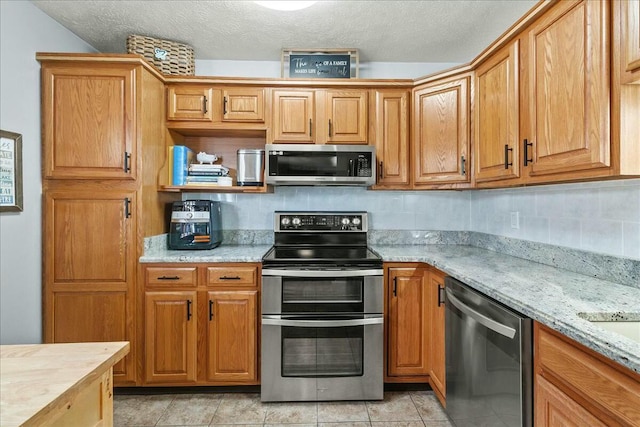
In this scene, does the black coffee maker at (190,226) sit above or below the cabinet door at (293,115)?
below

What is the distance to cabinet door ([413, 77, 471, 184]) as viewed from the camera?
7.58 feet

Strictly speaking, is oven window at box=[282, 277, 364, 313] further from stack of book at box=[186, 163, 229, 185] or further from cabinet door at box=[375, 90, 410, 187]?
stack of book at box=[186, 163, 229, 185]

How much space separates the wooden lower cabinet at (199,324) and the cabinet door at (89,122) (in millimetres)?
738

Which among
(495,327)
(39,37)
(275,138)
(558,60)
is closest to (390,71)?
(275,138)

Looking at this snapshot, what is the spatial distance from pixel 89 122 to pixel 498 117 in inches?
99.3

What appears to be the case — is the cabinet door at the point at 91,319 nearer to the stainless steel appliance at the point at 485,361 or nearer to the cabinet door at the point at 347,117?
the cabinet door at the point at 347,117

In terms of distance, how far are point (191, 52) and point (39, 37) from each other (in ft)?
3.00

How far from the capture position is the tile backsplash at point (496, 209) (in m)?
1.55

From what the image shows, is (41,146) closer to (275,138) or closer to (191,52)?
(191,52)

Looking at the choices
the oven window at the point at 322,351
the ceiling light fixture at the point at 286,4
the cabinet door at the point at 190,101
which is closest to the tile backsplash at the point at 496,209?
the cabinet door at the point at 190,101

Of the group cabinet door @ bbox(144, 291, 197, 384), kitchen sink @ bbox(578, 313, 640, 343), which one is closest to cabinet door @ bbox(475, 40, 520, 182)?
kitchen sink @ bbox(578, 313, 640, 343)

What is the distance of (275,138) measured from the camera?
253cm

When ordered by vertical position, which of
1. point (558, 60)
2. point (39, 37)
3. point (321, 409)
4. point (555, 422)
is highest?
point (39, 37)

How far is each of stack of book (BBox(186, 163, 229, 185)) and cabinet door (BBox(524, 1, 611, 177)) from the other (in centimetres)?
204
